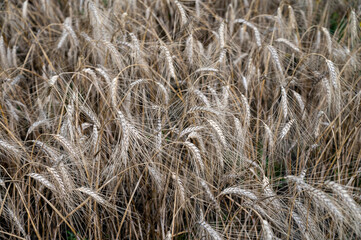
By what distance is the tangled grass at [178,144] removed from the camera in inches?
74.5

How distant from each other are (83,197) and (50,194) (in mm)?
368

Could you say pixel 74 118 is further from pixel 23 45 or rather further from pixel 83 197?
pixel 23 45

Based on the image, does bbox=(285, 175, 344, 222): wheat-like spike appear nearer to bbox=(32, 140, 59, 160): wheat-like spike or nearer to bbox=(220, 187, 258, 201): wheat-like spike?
bbox=(220, 187, 258, 201): wheat-like spike

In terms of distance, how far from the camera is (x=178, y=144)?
2.17 meters

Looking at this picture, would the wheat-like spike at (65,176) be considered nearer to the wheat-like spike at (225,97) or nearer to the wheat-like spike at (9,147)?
the wheat-like spike at (9,147)

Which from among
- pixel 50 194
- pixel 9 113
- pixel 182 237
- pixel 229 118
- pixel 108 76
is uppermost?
pixel 108 76

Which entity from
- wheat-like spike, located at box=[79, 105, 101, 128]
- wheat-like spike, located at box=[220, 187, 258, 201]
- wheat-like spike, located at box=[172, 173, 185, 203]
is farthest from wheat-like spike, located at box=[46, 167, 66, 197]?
wheat-like spike, located at box=[220, 187, 258, 201]

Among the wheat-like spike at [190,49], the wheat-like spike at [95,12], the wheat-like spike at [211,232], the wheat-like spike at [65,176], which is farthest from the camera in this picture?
the wheat-like spike at [95,12]

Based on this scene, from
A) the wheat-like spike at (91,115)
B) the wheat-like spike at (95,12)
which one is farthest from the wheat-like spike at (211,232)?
the wheat-like spike at (95,12)

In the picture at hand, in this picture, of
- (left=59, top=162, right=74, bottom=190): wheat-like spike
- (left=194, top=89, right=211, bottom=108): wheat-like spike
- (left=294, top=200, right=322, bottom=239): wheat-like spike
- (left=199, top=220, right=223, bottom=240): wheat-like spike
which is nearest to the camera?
(left=199, top=220, right=223, bottom=240): wheat-like spike

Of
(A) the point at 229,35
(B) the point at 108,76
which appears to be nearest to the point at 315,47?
(A) the point at 229,35

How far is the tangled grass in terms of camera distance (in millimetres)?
1893

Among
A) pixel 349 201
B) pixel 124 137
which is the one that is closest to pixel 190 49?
pixel 124 137

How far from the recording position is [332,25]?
3666mm
